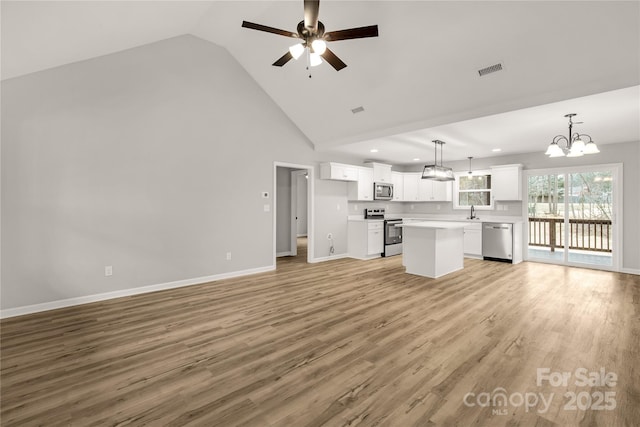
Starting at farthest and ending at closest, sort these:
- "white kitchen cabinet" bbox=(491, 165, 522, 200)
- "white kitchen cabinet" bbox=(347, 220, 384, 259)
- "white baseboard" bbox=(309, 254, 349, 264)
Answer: "white kitchen cabinet" bbox=(347, 220, 384, 259)
"white kitchen cabinet" bbox=(491, 165, 522, 200)
"white baseboard" bbox=(309, 254, 349, 264)

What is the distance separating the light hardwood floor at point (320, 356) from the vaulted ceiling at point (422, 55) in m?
2.59

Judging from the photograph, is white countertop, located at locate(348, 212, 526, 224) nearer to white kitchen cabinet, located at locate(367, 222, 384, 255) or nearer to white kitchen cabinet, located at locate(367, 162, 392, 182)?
white kitchen cabinet, located at locate(367, 222, 384, 255)

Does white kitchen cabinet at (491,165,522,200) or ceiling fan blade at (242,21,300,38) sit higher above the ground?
ceiling fan blade at (242,21,300,38)

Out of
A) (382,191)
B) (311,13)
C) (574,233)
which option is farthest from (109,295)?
(574,233)

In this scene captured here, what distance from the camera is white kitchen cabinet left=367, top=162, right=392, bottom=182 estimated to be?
746 centimetres

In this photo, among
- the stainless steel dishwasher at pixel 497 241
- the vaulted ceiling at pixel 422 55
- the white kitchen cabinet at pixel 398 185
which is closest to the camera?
the vaulted ceiling at pixel 422 55

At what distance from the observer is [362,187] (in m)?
7.19

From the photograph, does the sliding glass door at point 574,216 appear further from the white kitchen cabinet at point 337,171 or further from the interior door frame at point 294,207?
the interior door frame at point 294,207

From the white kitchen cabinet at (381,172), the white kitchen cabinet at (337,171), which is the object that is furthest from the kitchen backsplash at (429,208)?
the white kitchen cabinet at (337,171)

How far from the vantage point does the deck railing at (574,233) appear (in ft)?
19.2

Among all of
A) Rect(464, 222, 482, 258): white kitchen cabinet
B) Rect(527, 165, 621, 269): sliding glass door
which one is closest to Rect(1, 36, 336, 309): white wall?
Rect(464, 222, 482, 258): white kitchen cabinet

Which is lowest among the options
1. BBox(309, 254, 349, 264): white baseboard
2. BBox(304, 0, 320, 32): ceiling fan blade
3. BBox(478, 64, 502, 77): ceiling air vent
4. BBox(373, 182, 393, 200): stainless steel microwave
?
BBox(309, 254, 349, 264): white baseboard

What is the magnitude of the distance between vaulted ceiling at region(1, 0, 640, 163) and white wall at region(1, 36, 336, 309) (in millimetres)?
343

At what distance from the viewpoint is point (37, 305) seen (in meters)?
3.53
